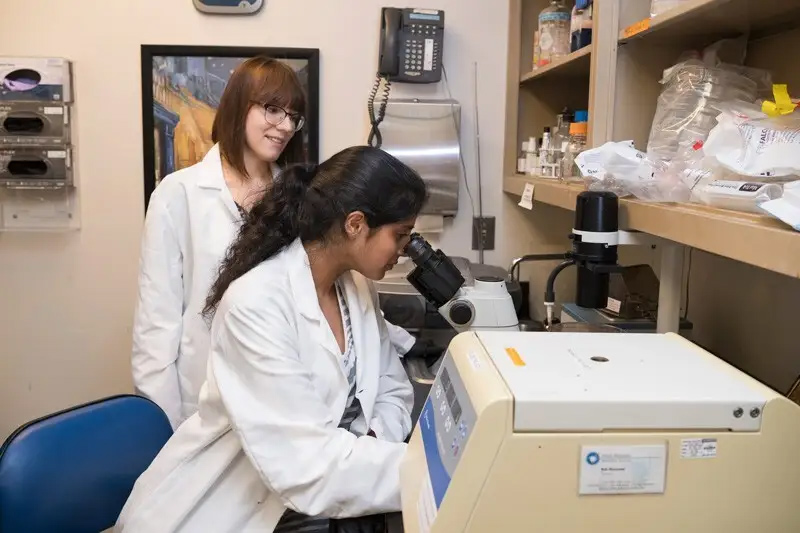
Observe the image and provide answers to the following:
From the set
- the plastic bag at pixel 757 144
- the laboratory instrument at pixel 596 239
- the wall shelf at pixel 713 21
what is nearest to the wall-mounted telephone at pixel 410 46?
the wall shelf at pixel 713 21

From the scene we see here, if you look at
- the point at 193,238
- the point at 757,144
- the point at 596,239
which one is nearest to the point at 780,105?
the point at 757,144

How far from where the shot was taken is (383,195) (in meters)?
1.31

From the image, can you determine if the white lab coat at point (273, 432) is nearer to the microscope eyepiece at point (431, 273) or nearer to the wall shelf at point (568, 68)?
the microscope eyepiece at point (431, 273)

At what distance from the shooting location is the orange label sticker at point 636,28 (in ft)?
4.10

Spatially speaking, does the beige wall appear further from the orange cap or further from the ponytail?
the ponytail

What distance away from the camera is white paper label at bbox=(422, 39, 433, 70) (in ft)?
7.66

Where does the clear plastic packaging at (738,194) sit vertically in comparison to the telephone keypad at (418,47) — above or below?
below

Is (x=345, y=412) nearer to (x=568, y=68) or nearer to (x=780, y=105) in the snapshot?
(x=780, y=105)

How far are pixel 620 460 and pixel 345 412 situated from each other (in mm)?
721

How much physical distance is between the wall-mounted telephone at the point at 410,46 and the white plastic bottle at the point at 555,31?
415 mm

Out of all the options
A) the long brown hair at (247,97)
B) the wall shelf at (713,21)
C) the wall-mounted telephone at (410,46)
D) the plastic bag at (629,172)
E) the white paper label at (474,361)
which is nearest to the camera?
the white paper label at (474,361)

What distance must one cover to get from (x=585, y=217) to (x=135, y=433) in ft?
3.39

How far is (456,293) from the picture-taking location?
4.76 feet

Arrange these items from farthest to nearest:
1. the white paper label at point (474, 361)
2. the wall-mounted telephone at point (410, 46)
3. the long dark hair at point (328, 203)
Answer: the wall-mounted telephone at point (410, 46)
the long dark hair at point (328, 203)
the white paper label at point (474, 361)
